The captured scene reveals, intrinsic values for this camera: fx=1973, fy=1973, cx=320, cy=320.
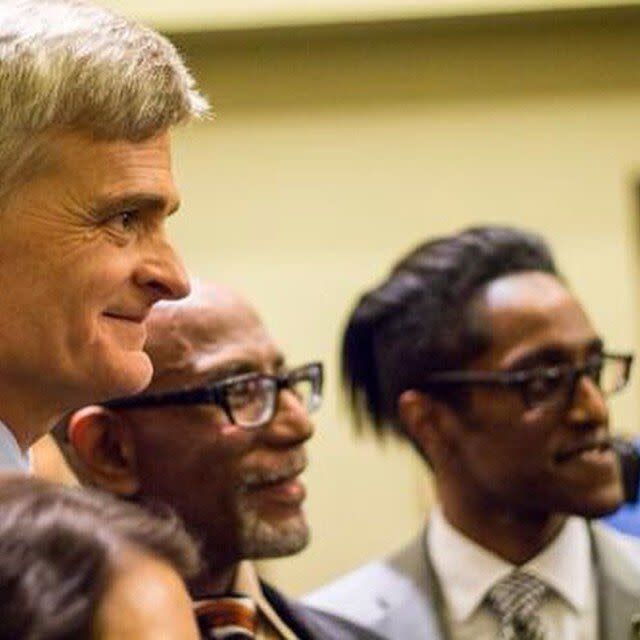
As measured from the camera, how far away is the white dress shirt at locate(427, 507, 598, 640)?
215 centimetres

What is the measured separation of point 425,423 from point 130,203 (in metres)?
1.11

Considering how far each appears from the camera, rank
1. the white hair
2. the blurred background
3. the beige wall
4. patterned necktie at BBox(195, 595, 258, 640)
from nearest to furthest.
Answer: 1. the white hair
2. patterned necktie at BBox(195, 595, 258, 640)
3. the beige wall
4. the blurred background

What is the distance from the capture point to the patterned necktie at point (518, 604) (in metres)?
2.11

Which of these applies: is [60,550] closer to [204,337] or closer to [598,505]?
[204,337]

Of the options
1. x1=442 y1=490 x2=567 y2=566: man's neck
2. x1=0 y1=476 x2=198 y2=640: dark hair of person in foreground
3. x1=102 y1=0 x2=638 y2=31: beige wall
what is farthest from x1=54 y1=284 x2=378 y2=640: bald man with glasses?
x1=102 y1=0 x2=638 y2=31: beige wall

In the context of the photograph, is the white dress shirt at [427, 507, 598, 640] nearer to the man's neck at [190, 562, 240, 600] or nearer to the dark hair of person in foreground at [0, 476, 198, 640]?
the man's neck at [190, 562, 240, 600]

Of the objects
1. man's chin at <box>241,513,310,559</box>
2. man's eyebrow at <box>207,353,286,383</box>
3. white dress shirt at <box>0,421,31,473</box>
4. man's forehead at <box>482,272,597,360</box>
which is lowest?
man's chin at <box>241,513,310,559</box>

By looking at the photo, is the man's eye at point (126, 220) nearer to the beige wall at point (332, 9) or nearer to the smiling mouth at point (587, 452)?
the smiling mouth at point (587, 452)

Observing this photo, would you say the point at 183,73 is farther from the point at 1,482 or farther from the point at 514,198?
the point at 514,198

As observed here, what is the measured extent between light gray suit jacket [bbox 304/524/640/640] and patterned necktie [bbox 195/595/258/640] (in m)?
0.40

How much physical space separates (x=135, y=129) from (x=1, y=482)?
0.41 meters

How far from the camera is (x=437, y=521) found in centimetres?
235

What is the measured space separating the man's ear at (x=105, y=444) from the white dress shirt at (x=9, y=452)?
605mm

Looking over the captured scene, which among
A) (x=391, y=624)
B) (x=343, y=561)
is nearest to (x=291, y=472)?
(x=391, y=624)
